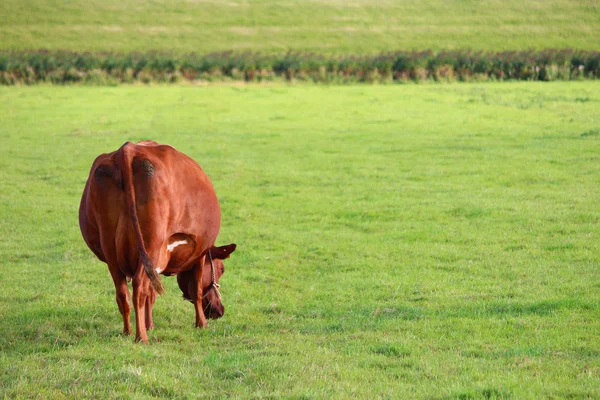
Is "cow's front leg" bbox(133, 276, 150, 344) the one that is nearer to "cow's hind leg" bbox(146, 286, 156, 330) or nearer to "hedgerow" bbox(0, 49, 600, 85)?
"cow's hind leg" bbox(146, 286, 156, 330)

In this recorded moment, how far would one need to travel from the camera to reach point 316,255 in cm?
1150

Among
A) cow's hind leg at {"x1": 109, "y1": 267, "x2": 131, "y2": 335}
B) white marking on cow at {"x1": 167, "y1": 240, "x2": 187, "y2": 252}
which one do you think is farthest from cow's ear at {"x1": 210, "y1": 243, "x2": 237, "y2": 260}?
cow's hind leg at {"x1": 109, "y1": 267, "x2": 131, "y2": 335}

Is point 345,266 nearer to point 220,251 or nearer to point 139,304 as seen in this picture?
point 220,251

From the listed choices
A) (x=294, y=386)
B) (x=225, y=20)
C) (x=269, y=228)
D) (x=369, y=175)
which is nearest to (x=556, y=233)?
(x=269, y=228)

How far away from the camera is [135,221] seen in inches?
274

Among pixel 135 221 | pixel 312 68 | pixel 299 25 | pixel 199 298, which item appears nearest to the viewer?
pixel 135 221

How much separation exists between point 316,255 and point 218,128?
14.3 meters

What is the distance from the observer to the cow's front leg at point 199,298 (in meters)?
8.17

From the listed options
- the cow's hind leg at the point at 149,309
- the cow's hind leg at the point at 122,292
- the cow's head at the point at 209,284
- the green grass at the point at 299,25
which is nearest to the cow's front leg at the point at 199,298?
the cow's head at the point at 209,284

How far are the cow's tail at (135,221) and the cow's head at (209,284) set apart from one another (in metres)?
1.41

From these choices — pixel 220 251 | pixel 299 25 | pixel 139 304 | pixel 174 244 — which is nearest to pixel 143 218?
pixel 174 244

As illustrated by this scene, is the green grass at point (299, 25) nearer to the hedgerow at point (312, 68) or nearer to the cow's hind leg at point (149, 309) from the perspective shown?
the hedgerow at point (312, 68)

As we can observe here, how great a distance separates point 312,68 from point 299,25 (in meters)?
31.3

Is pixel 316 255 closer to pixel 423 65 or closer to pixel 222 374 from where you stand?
pixel 222 374
